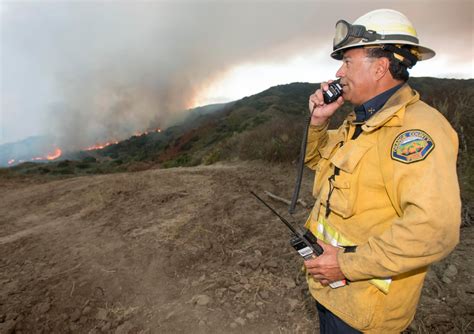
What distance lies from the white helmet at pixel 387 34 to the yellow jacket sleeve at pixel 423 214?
1.71 feet

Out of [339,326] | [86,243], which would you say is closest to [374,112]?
[339,326]

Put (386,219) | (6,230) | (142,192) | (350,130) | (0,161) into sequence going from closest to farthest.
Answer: (386,219) → (350,130) → (6,230) → (142,192) → (0,161)

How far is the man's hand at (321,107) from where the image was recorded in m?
2.07

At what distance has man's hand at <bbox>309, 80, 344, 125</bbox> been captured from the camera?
2072 millimetres

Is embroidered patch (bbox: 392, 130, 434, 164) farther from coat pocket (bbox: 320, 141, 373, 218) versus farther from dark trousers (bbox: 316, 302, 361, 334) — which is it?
dark trousers (bbox: 316, 302, 361, 334)

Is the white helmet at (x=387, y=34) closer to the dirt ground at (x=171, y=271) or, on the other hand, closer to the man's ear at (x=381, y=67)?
the man's ear at (x=381, y=67)

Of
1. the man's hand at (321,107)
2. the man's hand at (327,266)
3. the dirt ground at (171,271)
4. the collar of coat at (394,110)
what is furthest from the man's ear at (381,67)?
the dirt ground at (171,271)

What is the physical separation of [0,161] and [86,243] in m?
98.5

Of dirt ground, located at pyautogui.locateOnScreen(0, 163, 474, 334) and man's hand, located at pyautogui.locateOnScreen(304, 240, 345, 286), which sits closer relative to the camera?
man's hand, located at pyautogui.locateOnScreen(304, 240, 345, 286)

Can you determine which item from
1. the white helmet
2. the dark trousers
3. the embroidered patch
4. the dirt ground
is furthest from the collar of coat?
the dirt ground

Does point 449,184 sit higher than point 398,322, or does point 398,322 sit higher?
point 449,184

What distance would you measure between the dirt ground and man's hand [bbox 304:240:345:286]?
5.70 feet

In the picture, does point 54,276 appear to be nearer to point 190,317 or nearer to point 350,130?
point 190,317

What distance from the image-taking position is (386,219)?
1558 mm
